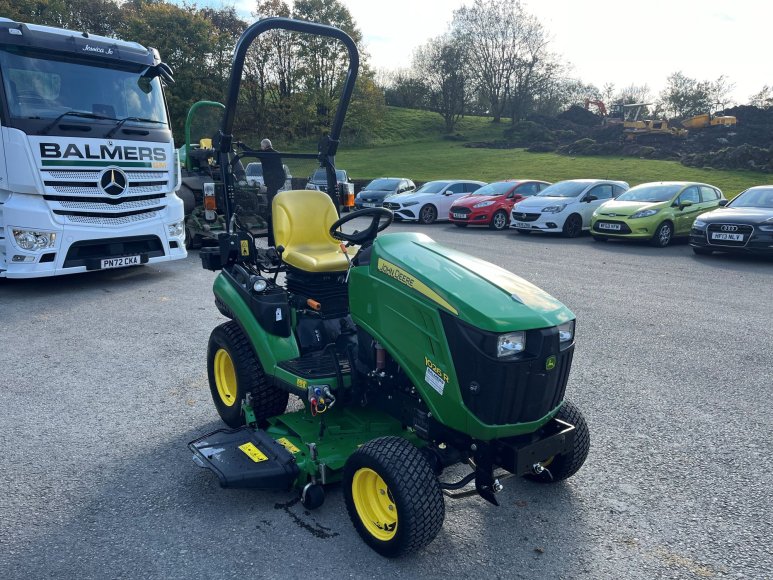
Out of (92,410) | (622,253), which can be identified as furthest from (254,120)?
(622,253)

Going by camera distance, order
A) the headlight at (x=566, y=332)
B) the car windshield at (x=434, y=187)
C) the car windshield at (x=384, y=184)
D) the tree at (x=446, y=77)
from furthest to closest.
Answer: the tree at (x=446, y=77) < the car windshield at (x=384, y=184) < the car windshield at (x=434, y=187) < the headlight at (x=566, y=332)

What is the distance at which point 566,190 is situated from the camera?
14.9m

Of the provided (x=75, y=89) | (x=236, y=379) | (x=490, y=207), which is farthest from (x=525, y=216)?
(x=236, y=379)

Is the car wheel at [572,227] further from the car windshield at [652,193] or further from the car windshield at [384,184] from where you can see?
the car windshield at [384,184]

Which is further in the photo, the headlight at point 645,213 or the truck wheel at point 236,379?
the headlight at point 645,213

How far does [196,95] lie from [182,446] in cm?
2671

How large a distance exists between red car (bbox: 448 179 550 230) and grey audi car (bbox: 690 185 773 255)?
5538mm

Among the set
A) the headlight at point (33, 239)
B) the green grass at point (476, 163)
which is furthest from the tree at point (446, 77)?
the headlight at point (33, 239)

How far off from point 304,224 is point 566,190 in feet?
40.2

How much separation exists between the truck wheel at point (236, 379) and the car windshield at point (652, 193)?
453 inches

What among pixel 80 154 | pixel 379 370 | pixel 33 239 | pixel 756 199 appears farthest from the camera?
pixel 756 199

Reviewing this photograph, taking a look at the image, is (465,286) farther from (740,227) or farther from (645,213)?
(645,213)

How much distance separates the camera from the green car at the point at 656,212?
40.5ft

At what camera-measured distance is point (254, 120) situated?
4680mm
